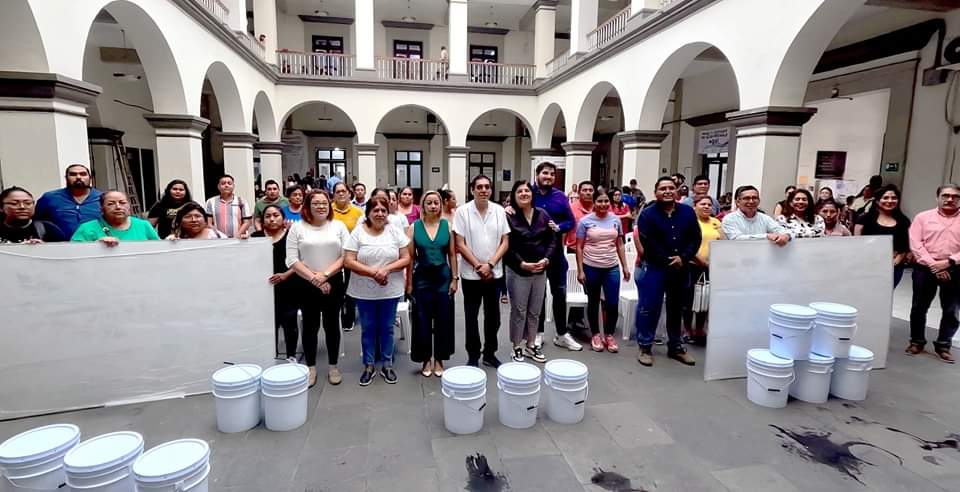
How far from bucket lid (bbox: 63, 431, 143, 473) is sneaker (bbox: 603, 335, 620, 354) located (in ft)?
11.4

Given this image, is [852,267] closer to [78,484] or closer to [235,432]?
[235,432]

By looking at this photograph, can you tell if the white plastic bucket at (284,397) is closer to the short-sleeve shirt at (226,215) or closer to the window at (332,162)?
the short-sleeve shirt at (226,215)

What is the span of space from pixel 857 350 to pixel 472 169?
1809cm

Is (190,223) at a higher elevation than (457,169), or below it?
below

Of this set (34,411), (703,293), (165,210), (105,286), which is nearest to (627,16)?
(703,293)

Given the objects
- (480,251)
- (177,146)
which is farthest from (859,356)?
(177,146)

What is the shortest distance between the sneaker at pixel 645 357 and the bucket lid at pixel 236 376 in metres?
2.97

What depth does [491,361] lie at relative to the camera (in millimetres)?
3988

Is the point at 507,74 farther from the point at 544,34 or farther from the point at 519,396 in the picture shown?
the point at 519,396

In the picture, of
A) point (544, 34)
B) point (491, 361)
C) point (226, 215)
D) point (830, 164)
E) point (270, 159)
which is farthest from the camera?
point (544, 34)

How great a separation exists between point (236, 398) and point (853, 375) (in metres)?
4.16

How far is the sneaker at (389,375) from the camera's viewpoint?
145 inches

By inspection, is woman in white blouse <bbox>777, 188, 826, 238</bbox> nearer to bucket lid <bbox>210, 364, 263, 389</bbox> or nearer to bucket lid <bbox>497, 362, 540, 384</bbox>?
bucket lid <bbox>497, 362, 540, 384</bbox>

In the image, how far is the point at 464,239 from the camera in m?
3.74
